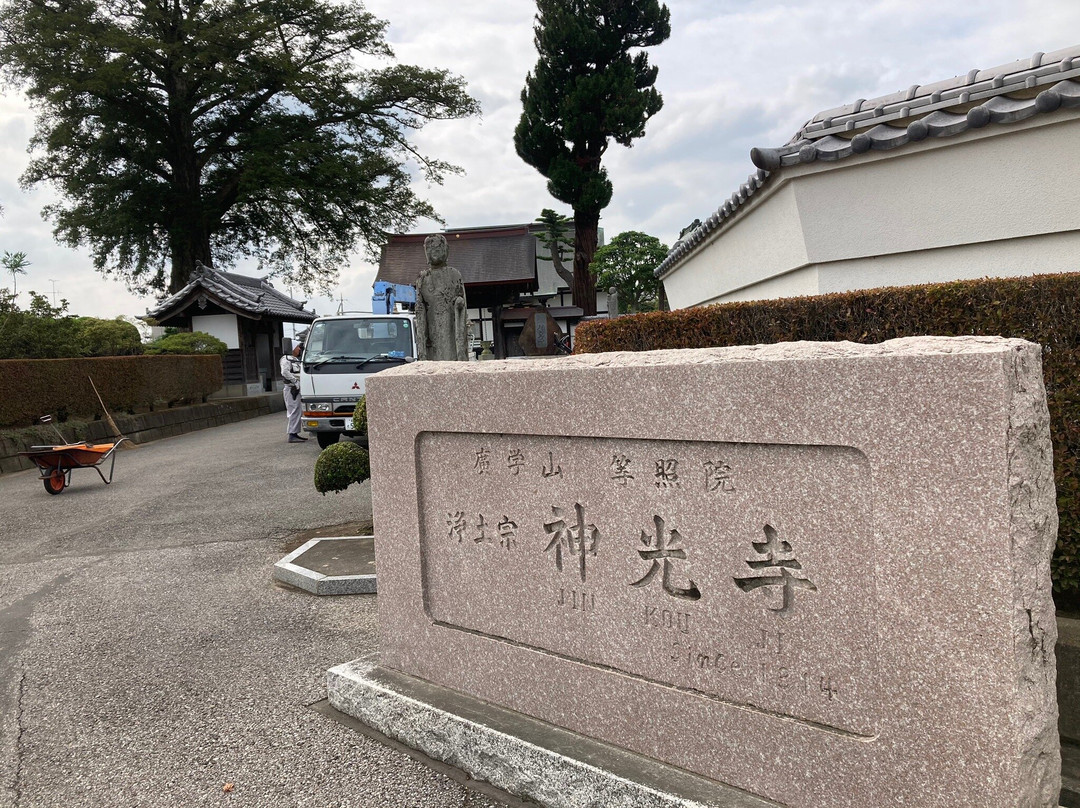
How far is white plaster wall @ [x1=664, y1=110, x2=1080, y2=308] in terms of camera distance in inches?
172

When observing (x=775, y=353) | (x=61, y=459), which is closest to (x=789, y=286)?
(x=775, y=353)

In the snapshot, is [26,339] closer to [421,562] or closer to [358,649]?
[358,649]

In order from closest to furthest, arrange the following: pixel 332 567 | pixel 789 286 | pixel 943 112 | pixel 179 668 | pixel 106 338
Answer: pixel 179 668, pixel 943 112, pixel 332 567, pixel 789 286, pixel 106 338

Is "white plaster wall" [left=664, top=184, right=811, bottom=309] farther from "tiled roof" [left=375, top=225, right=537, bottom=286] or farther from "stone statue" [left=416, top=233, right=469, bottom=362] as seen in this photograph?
"tiled roof" [left=375, top=225, right=537, bottom=286]

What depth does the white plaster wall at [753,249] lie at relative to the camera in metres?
5.55

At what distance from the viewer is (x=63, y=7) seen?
19422mm

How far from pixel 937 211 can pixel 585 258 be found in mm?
17615

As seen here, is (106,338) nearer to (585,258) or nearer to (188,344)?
(188,344)

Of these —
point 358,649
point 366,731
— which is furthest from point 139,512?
point 366,731

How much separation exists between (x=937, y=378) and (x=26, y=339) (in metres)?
15.4

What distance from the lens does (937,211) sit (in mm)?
4832

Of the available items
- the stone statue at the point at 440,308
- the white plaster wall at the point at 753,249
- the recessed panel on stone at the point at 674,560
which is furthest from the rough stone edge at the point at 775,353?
the stone statue at the point at 440,308

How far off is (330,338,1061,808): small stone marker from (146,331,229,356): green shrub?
18844 mm

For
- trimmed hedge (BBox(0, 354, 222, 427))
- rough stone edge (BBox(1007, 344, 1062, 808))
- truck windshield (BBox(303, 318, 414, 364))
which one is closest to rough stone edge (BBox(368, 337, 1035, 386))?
rough stone edge (BBox(1007, 344, 1062, 808))
